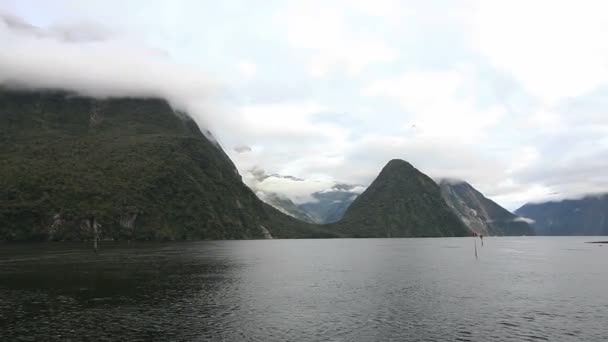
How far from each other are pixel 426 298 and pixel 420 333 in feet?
77.3

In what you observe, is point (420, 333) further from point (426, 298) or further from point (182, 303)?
point (182, 303)

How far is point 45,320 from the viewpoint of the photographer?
51250mm

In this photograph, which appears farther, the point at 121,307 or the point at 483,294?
the point at 483,294

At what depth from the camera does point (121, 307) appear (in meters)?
60.2

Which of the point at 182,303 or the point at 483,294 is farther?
the point at 483,294

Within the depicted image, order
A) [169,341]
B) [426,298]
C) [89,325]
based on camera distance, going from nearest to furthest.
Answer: [169,341], [89,325], [426,298]

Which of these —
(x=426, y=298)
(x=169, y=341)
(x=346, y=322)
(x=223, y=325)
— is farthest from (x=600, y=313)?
(x=169, y=341)

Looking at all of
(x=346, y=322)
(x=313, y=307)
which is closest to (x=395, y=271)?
(x=313, y=307)

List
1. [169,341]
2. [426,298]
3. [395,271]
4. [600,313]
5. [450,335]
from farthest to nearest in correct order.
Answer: [395,271] → [426,298] → [600,313] → [450,335] → [169,341]

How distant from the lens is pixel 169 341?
141 ft

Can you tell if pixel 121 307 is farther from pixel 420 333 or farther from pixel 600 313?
pixel 600 313

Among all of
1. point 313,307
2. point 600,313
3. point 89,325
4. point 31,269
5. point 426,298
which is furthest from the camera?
point 31,269

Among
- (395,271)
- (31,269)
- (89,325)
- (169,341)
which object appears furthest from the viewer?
(395,271)

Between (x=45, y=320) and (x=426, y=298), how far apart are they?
5314 centimetres
